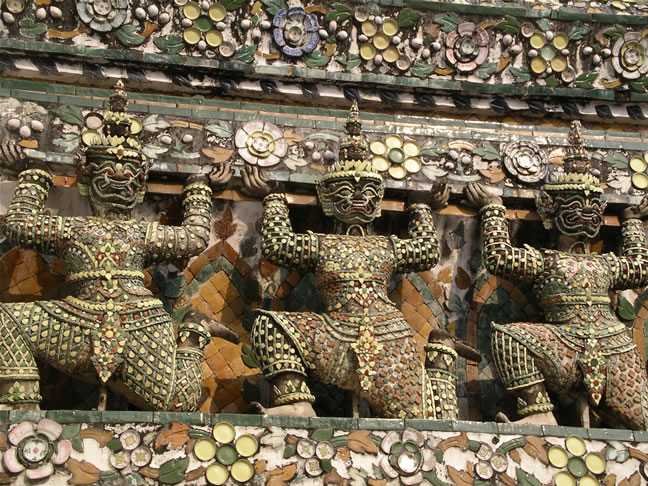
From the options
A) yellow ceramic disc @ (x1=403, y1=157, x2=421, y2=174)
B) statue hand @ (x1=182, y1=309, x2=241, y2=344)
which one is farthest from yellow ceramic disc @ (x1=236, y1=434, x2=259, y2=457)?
yellow ceramic disc @ (x1=403, y1=157, x2=421, y2=174)

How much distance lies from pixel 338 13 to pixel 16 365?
3.26 meters

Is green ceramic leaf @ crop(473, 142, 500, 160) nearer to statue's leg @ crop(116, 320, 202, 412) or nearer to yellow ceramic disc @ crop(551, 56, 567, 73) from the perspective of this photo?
yellow ceramic disc @ crop(551, 56, 567, 73)

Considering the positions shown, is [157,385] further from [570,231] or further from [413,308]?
[570,231]

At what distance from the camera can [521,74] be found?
30.2 feet

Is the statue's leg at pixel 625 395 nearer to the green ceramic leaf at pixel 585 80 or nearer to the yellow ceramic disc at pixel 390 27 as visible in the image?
the green ceramic leaf at pixel 585 80

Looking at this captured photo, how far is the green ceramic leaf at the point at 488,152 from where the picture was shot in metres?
8.71

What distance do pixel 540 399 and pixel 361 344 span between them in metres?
1.08

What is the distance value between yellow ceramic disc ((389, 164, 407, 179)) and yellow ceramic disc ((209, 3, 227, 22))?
1480 millimetres

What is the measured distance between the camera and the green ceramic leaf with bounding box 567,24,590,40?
9.32 meters

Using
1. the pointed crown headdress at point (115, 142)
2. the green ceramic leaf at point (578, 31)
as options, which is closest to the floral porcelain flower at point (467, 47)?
the green ceramic leaf at point (578, 31)

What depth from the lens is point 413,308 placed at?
842 centimetres

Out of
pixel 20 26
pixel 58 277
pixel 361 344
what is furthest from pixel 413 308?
pixel 20 26

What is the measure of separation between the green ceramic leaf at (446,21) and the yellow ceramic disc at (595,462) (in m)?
3.13

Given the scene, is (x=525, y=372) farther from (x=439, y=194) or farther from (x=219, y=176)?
(x=219, y=176)
